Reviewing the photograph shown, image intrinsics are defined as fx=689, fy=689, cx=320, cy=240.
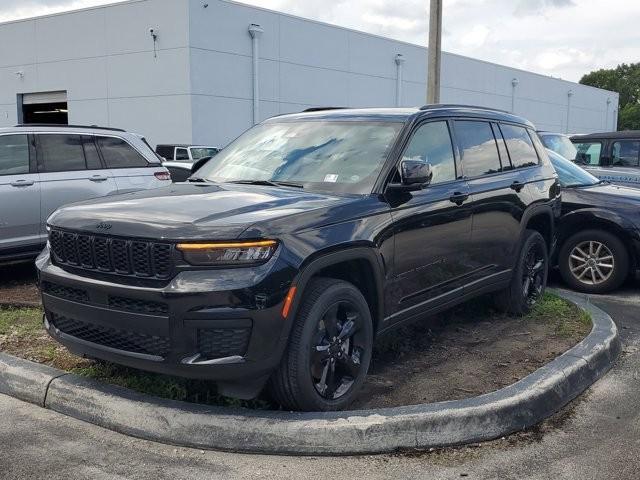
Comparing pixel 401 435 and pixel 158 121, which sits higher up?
pixel 158 121

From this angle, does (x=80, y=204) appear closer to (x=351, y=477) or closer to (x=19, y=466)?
(x=19, y=466)

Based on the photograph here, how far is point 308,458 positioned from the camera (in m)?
3.62

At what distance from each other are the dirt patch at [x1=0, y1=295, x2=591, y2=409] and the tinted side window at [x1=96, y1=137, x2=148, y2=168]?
2.60 metres

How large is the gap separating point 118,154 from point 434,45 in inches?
251

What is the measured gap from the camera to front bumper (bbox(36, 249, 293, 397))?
11.4 ft

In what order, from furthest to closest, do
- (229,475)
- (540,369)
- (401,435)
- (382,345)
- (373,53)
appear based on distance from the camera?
1. (373,53)
2. (382,345)
3. (540,369)
4. (401,435)
5. (229,475)

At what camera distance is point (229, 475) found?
3.40 m

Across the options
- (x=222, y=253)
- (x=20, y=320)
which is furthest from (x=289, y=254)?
(x=20, y=320)

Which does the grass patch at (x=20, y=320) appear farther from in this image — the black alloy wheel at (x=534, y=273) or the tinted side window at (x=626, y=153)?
the tinted side window at (x=626, y=153)

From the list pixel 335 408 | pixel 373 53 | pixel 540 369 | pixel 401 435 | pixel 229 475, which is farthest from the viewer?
pixel 373 53

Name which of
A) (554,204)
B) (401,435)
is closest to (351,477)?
(401,435)

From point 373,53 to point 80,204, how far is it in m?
28.7

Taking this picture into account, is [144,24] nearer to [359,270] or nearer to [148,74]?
[148,74]

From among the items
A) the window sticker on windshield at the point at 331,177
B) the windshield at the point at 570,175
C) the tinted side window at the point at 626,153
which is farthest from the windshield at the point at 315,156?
the tinted side window at the point at 626,153
